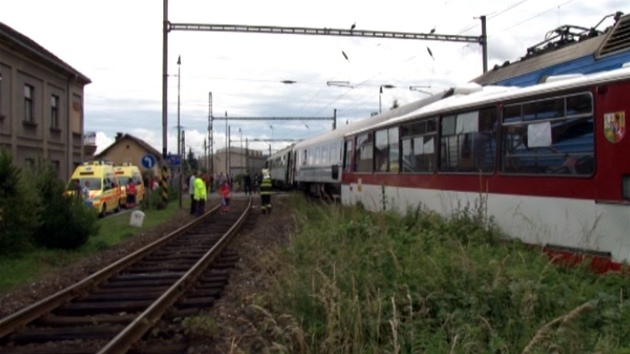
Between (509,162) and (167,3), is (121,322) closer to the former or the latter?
(509,162)

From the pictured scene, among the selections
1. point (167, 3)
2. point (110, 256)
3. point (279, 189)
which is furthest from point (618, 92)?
point (279, 189)

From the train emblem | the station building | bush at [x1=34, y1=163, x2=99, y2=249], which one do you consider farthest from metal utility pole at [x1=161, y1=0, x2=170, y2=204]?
the train emblem

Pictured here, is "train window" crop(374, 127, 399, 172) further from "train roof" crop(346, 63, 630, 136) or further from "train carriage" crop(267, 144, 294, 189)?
"train carriage" crop(267, 144, 294, 189)

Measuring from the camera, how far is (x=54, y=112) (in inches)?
1309

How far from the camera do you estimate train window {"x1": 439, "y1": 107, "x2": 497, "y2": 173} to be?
9877 millimetres

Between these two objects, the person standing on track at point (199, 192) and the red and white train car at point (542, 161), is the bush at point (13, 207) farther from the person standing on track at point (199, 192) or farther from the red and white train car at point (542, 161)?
the person standing on track at point (199, 192)

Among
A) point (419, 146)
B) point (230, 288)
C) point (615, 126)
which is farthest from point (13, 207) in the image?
point (615, 126)

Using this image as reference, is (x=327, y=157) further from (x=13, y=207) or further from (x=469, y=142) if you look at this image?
(x=469, y=142)

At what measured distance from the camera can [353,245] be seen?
29.6ft

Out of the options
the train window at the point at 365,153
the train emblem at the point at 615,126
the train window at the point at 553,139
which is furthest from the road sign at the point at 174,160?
the train emblem at the point at 615,126

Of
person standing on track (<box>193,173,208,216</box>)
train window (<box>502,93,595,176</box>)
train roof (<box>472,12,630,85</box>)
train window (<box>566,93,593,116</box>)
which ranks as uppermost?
train roof (<box>472,12,630,85</box>)

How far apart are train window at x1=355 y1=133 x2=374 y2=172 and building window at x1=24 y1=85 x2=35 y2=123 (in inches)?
672

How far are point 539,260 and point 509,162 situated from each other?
2263 millimetres

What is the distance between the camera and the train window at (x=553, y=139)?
7852 millimetres
